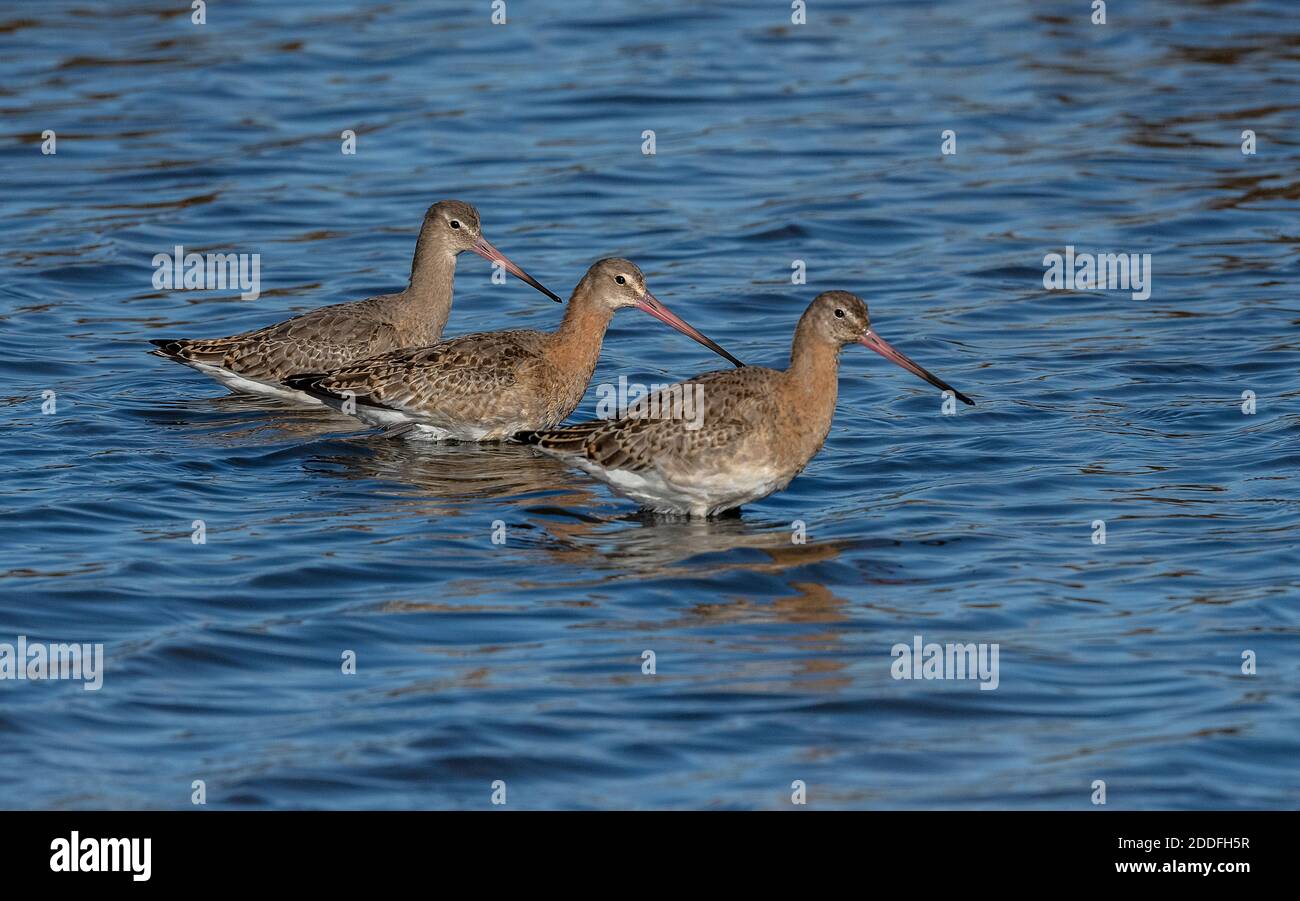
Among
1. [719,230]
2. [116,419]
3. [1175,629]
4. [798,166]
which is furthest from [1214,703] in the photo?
[798,166]

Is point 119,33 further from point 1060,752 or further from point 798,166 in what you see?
point 1060,752

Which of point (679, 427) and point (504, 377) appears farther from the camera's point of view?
point (504, 377)

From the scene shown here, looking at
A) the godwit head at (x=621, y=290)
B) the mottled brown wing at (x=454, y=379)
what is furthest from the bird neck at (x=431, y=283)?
the godwit head at (x=621, y=290)

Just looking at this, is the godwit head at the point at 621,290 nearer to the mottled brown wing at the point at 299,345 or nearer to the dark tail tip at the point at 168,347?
the mottled brown wing at the point at 299,345

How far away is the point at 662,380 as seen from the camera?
50.4 feet

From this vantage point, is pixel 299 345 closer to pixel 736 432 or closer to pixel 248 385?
pixel 248 385

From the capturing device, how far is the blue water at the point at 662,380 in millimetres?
9125

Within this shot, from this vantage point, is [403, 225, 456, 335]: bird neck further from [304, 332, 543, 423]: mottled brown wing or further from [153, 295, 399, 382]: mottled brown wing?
[304, 332, 543, 423]: mottled brown wing

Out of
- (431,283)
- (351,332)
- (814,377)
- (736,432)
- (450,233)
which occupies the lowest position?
(736,432)

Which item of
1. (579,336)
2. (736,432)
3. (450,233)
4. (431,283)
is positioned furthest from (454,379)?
(736,432)

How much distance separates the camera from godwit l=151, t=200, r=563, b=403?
48.8 ft

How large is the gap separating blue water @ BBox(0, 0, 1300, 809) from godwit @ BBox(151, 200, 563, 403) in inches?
12.5

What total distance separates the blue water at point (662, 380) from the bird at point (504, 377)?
356 mm

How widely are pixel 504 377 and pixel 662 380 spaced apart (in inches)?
79.2
